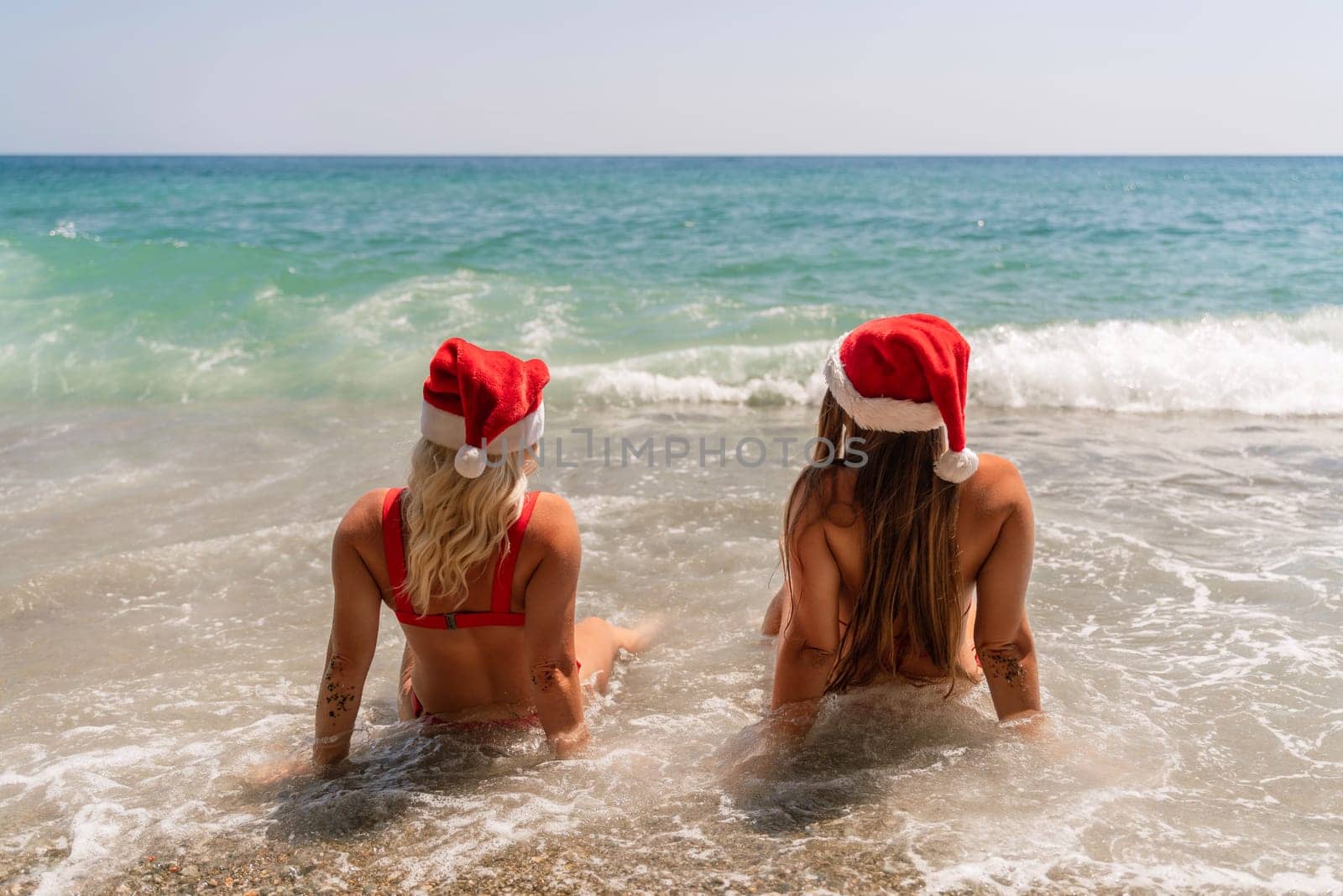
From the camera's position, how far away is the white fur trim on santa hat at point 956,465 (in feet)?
8.45

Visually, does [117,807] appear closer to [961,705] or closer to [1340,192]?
[961,705]

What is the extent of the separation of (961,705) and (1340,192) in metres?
32.4

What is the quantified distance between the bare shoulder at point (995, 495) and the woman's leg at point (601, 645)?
1.40 meters

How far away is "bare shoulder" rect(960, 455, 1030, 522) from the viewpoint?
2.76 meters

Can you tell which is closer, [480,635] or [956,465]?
[956,465]

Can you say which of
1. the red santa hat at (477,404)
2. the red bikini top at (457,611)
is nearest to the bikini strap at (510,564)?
the red bikini top at (457,611)

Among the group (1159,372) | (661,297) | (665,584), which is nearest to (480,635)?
(665,584)

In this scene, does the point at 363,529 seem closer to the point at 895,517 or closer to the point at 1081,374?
the point at 895,517

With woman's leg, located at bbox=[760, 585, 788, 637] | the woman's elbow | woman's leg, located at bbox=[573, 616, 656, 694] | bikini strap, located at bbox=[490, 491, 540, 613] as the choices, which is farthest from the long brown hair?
woman's leg, located at bbox=[573, 616, 656, 694]

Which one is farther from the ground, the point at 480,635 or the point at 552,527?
the point at 552,527

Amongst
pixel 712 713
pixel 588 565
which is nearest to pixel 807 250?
pixel 588 565

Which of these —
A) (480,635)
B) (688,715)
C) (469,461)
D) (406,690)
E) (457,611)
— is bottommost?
(688,715)

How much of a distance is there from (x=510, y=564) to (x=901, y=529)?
42.0 inches

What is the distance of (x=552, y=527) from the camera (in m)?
2.82
